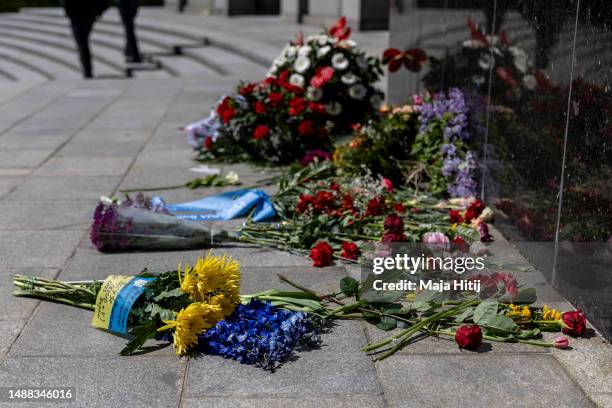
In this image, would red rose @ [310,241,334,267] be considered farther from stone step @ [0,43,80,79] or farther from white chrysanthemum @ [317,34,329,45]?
stone step @ [0,43,80,79]

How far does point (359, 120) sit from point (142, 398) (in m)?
4.98

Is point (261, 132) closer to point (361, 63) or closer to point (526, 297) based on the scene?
point (361, 63)

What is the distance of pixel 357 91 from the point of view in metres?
7.38

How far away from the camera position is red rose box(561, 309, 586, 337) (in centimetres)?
334

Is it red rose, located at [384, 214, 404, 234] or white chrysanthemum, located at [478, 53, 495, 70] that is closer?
red rose, located at [384, 214, 404, 234]

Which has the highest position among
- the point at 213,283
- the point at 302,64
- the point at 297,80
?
the point at 302,64

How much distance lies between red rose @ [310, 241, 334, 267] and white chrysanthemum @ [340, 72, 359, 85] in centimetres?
337

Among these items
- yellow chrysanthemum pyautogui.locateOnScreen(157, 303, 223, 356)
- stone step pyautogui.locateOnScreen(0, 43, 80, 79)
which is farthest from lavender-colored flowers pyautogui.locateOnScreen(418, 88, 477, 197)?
stone step pyautogui.locateOnScreen(0, 43, 80, 79)

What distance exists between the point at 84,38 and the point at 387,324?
10.7m

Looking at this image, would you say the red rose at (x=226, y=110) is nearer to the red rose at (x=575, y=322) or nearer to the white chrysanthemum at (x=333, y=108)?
the white chrysanthemum at (x=333, y=108)

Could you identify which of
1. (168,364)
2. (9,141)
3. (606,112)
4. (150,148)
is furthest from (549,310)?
(9,141)

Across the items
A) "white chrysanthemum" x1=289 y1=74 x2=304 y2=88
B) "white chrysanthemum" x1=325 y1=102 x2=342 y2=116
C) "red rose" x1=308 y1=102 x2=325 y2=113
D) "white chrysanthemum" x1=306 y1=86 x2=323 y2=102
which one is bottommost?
"white chrysanthemum" x1=325 y1=102 x2=342 y2=116

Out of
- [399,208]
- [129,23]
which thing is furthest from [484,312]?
[129,23]

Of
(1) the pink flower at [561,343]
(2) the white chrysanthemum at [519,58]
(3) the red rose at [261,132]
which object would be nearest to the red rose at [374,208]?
(2) the white chrysanthemum at [519,58]
